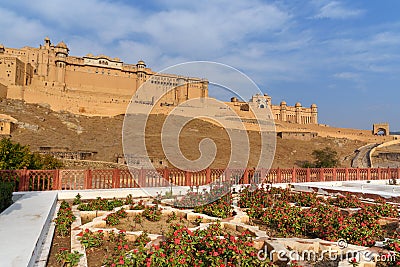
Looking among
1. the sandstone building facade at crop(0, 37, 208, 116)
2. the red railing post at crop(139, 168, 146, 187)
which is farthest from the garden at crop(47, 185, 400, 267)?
the sandstone building facade at crop(0, 37, 208, 116)

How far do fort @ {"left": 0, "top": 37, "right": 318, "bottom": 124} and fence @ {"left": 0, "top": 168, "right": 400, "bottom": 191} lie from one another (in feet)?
100

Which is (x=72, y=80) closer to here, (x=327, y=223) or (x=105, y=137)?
(x=105, y=137)

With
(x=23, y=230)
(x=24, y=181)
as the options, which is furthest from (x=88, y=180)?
(x=23, y=230)

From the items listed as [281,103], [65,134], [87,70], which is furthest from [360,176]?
[281,103]

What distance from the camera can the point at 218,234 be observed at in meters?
4.38

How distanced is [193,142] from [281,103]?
149 feet

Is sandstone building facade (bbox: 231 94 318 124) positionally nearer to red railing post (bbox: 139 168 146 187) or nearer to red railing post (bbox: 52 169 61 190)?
red railing post (bbox: 139 168 146 187)

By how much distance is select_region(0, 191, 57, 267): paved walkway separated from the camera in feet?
10.8

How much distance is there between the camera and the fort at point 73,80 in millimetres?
45156

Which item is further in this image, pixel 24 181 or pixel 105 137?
pixel 105 137

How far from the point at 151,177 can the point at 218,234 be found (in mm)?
6322

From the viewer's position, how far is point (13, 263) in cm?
311

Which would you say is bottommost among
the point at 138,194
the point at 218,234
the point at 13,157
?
the point at 138,194

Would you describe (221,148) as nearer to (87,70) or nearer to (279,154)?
(279,154)
